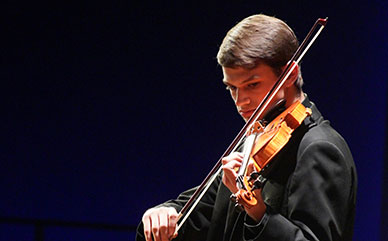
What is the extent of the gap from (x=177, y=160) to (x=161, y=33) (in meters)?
0.51

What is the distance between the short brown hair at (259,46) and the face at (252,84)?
1cm

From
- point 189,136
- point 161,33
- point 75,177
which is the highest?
point 161,33

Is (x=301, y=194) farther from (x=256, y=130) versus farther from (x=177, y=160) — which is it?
Result: (x=177, y=160)

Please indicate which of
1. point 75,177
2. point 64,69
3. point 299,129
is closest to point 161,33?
point 64,69

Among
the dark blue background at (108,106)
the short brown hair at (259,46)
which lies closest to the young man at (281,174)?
the short brown hair at (259,46)

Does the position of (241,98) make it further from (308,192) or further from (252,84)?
(308,192)

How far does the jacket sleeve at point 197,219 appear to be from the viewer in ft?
4.77

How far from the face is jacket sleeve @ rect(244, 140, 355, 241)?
15 centimetres

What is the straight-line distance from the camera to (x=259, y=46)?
128cm

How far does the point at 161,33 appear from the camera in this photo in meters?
2.76

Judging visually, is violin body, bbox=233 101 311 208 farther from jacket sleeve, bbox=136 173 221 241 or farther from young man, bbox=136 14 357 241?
jacket sleeve, bbox=136 173 221 241

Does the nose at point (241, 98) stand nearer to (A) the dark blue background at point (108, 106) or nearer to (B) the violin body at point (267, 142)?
(B) the violin body at point (267, 142)

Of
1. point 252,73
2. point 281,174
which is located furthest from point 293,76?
point 281,174

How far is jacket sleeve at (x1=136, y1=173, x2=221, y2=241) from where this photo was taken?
145 cm
